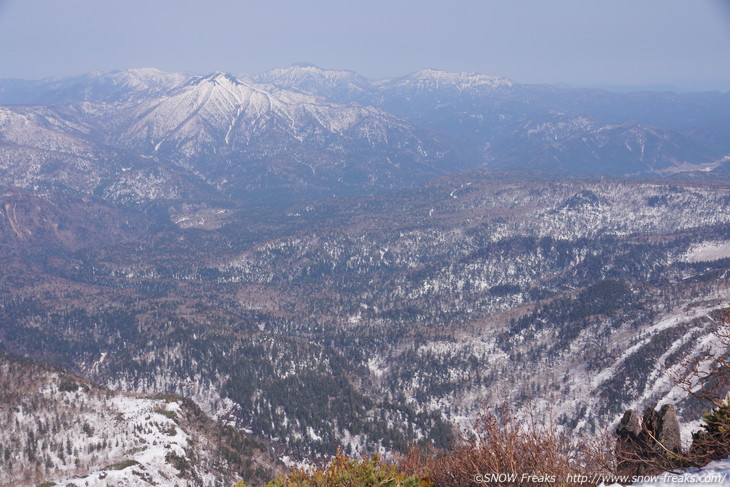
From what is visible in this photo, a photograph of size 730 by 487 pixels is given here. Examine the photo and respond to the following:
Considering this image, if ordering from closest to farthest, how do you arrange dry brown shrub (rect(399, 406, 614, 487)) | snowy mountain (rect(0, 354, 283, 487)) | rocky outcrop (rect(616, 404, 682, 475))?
1. dry brown shrub (rect(399, 406, 614, 487))
2. rocky outcrop (rect(616, 404, 682, 475))
3. snowy mountain (rect(0, 354, 283, 487))

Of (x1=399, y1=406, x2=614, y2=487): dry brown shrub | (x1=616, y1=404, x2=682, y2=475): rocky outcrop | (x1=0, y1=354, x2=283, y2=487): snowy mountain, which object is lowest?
(x1=0, y1=354, x2=283, y2=487): snowy mountain

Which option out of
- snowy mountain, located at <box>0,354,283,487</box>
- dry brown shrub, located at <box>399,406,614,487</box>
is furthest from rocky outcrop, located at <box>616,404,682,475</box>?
snowy mountain, located at <box>0,354,283,487</box>

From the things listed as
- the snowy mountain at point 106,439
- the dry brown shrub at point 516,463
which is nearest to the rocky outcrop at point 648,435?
the dry brown shrub at point 516,463

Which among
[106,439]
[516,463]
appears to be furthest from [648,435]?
[106,439]

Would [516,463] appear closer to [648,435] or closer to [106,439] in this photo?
[648,435]

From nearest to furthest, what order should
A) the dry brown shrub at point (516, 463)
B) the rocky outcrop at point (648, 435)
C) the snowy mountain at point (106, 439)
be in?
1. the dry brown shrub at point (516, 463)
2. the rocky outcrop at point (648, 435)
3. the snowy mountain at point (106, 439)

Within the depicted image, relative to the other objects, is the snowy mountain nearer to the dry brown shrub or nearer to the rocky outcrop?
the dry brown shrub

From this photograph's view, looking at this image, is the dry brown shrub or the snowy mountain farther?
the snowy mountain

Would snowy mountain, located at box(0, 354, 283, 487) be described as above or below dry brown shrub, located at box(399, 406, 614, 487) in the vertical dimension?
below

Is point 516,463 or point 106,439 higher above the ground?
point 516,463

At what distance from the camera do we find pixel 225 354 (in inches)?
6964

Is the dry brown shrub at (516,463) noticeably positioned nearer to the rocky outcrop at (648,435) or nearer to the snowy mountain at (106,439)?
the rocky outcrop at (648,435)

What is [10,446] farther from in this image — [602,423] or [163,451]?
[602,423]

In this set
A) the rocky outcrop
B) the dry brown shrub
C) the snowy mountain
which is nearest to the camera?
the dry brown shrub
